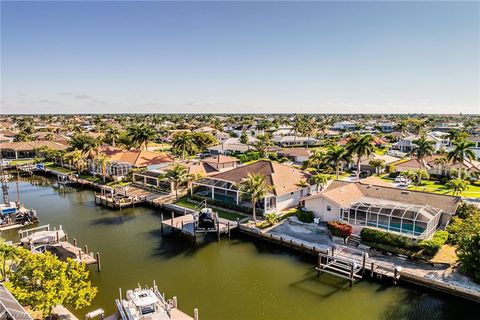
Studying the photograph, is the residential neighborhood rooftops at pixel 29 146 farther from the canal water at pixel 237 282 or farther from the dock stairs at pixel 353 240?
the dock stairs at pixel 353 240

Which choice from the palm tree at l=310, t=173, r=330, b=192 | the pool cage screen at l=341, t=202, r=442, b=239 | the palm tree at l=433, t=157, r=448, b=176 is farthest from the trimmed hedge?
the palm tree at l=433, t=157, r=448, b=176

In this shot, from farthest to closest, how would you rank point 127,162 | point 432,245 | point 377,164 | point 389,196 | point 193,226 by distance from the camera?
point 377,164 < point 127,162 < point 193,226 < point 389,196 < point 432,245

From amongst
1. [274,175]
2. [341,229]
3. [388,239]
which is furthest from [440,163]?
[341,229]

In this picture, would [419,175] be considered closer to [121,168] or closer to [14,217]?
[121,168]

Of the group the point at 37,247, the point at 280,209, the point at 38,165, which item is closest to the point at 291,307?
the point at 280,209

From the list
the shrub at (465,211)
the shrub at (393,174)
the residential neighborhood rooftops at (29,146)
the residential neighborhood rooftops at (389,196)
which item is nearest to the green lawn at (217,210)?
the residential neighborhood rooftops at (389,196)

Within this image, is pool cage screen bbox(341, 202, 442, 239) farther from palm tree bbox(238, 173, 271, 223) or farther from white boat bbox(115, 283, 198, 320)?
white boat bbox(115, 283, 198, 320)
